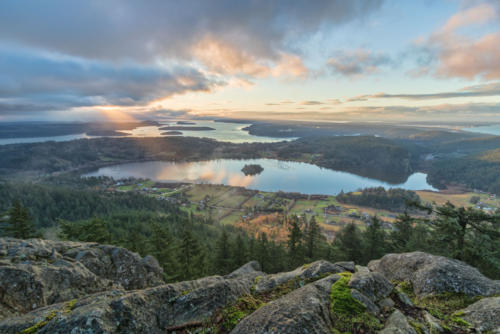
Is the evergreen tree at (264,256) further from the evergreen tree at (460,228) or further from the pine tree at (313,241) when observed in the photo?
the evergreen tree at (460,228)

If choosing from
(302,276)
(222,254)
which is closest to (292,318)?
(302,276)

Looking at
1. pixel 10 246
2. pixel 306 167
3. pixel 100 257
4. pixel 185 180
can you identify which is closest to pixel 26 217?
pixel 10 246

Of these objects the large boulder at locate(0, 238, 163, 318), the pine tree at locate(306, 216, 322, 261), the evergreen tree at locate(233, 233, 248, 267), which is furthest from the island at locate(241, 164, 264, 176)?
the large boulder at locate(0, 238, 163, 318)

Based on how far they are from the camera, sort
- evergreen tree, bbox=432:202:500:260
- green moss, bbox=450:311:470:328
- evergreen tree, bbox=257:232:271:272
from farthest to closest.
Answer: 1. evergreen tree, bbox=257:232:271:272
2. evergreen tree, bbox=432:202:500:260
3. green moss, bbox=450:311:470:328

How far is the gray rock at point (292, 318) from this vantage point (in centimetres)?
416

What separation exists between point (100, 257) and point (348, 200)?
346ft

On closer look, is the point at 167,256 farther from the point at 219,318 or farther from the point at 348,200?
the point at 348,200

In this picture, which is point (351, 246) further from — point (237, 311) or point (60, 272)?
point (60, 272)

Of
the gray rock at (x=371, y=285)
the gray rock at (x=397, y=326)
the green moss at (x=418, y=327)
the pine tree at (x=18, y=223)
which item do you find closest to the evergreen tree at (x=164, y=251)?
the pine tree at (x=18, y=223)

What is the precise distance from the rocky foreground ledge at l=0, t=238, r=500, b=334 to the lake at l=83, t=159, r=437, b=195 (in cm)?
11320

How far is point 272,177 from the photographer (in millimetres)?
149375

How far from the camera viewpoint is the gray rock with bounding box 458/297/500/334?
4598 mm

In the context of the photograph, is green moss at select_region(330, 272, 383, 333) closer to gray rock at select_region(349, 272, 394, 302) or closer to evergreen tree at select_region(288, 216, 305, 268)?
gray rock at select_region(349, 272, 394, 302)

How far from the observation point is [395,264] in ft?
30.2
